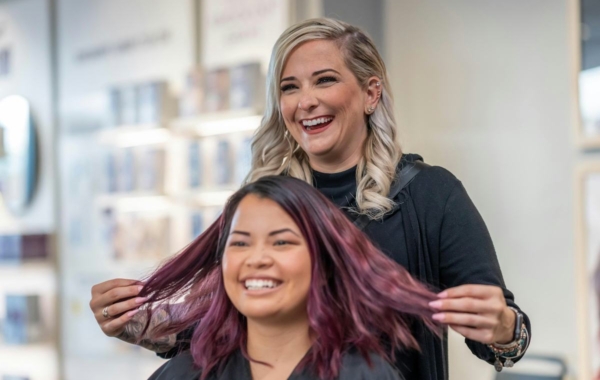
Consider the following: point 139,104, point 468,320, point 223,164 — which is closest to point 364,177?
point 468,320

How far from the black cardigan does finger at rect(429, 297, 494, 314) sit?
24 centimetres

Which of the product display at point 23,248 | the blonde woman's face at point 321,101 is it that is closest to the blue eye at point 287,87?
the blonde woman's face at point 321,101

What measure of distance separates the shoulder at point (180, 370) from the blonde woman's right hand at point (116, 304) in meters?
0.12

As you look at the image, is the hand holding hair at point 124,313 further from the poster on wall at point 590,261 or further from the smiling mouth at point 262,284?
the poster on wall at point 590,261

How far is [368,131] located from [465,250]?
0.36 meters

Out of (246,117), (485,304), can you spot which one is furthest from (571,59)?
(485,304)

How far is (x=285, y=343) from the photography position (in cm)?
139

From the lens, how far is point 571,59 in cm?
317

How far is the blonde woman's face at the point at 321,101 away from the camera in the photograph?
1618 mm

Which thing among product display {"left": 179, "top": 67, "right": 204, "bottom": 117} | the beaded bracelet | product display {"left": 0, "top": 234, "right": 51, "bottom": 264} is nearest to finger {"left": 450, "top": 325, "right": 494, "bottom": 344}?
the beaded bracelet

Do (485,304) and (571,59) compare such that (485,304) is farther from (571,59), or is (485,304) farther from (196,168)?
(196,168)

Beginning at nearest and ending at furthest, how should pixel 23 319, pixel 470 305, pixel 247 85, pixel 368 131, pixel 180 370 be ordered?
pixel 470 305, pixel 180 370, pixel 368 131, pixel 247 85, pixel 23 319

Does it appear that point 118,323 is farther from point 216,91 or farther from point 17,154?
point 17,154

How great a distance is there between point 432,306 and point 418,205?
35cm
